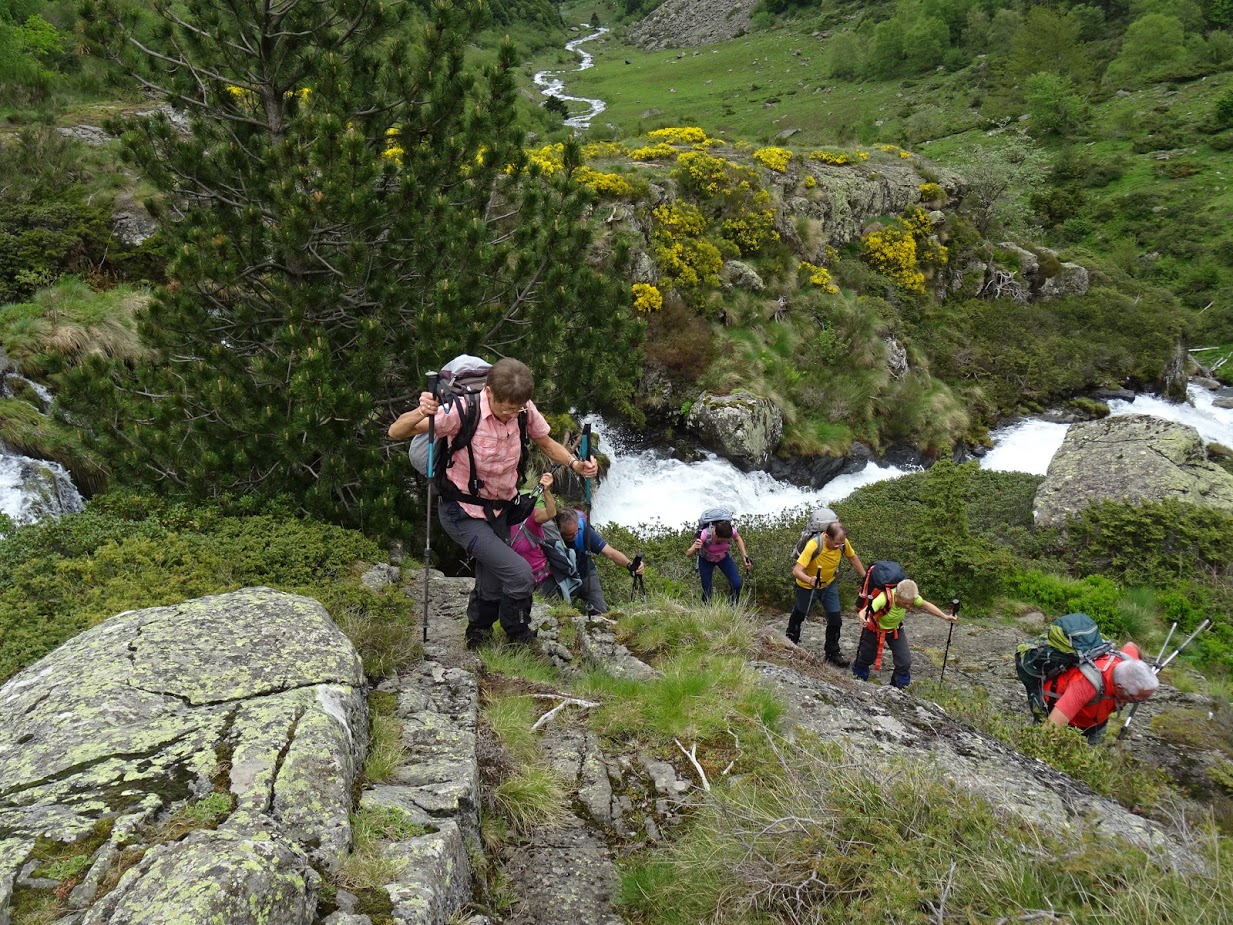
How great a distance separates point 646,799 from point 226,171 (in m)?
8.27

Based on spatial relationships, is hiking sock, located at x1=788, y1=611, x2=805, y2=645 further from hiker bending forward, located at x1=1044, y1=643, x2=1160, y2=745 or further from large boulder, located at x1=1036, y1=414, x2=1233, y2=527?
large boulder, located at x1=1036, y1=414, x2=1233, y2=527

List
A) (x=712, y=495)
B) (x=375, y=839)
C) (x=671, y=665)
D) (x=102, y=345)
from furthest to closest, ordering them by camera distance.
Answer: (x=712, y=495)
(x=102, y=345)
(x=671, y=665)
(x=375, y=839)

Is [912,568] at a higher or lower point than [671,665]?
lower

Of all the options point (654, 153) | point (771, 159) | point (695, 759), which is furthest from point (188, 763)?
point (771, 159)

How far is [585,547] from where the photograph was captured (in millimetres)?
7531

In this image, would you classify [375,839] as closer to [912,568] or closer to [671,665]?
[671,665]

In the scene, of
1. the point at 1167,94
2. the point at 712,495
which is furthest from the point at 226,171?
the point at 1167,94

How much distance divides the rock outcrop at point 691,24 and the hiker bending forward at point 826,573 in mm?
95316

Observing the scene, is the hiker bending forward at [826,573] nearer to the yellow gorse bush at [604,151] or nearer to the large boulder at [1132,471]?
the large boulder at [1132,471]

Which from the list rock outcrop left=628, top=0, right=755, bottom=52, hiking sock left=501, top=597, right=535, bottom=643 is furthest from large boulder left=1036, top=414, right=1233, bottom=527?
rock outcrop left=628, top=0, right=755, bottom=52

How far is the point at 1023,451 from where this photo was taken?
67.6 feet

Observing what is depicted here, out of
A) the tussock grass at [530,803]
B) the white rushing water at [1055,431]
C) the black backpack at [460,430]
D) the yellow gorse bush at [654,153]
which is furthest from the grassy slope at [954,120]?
the tussock grass at [530,803]

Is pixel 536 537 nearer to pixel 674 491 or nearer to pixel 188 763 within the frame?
pixel 188 763

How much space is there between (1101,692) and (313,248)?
9035 millimetres
